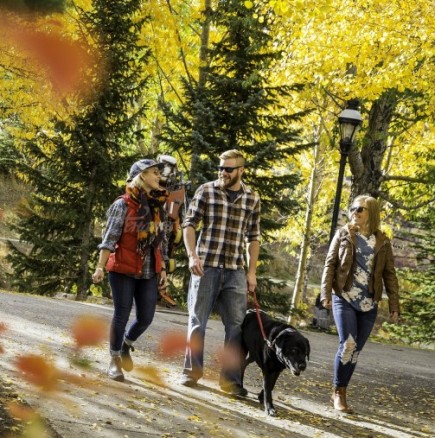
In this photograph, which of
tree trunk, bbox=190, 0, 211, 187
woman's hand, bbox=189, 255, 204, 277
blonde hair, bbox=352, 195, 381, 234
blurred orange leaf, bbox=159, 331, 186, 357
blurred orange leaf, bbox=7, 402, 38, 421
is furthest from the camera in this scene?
tree trunk, bbox=190, 0, 211, 187

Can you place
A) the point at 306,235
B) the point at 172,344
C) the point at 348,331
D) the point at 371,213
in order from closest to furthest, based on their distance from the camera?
the point at 348,331, the point at 371,213, the point at 172,344, the point at 306,235

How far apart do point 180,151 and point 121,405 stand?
39.1 ft

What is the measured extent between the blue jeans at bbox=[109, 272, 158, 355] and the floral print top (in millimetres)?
1660

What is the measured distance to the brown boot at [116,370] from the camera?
6.43 metres

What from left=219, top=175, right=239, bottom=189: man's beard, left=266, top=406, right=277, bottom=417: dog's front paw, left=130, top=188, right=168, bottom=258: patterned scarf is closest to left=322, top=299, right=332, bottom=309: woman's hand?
left=266, top=406, right=277, bottom=417: dog's front paw

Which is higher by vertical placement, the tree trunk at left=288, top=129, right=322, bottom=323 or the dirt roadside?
the tree trunk at left=288, top=129, right=322, bottom=323

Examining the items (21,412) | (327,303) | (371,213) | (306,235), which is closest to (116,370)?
(21,412)

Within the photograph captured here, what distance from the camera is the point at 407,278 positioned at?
765 inches

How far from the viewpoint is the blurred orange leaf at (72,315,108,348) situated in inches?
347

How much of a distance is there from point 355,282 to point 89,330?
4455 millimetres

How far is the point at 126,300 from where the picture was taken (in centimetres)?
645

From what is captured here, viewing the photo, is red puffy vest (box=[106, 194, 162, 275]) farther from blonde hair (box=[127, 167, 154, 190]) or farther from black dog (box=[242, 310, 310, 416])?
black dog (box=[242, 310, 310, 416])

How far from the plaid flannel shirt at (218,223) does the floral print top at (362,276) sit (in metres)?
1.02

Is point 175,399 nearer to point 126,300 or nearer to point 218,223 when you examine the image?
point 126,300
